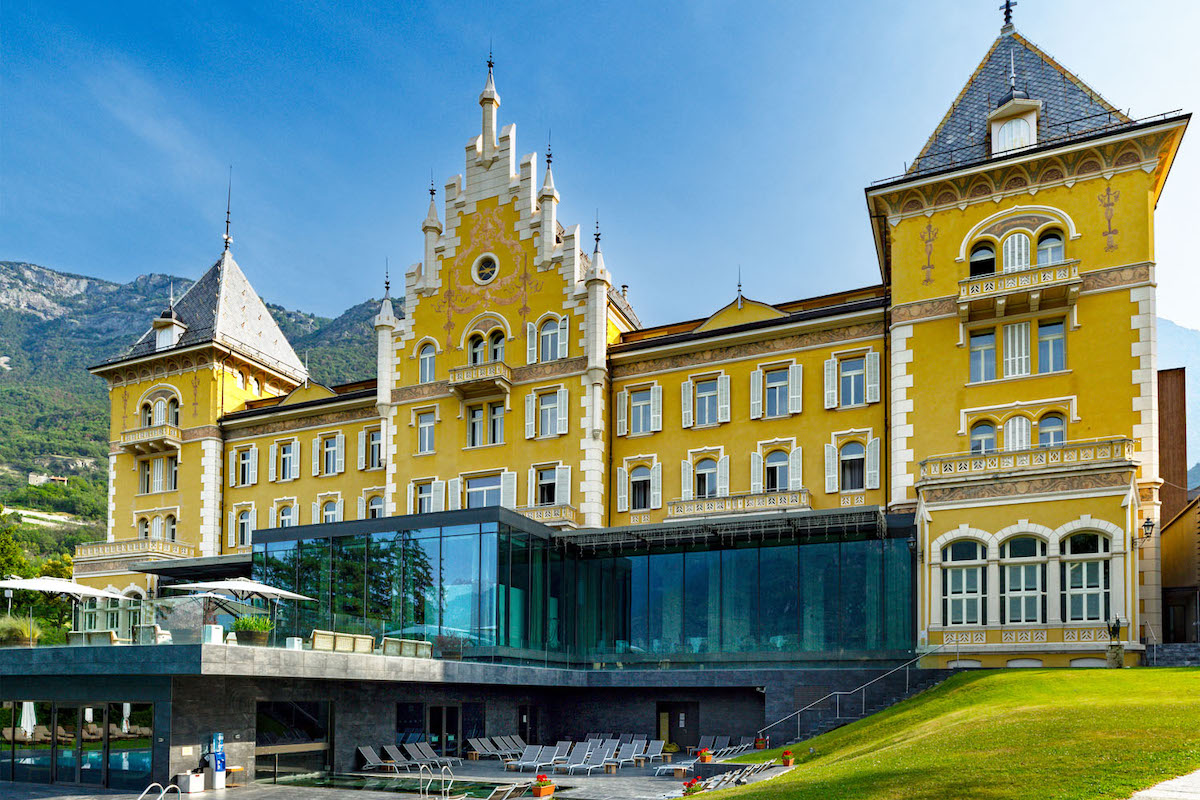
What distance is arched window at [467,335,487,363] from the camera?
4578cm

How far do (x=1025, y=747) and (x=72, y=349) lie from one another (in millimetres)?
157825

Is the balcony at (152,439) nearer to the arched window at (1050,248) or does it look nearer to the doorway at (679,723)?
the doorway at (679,723)

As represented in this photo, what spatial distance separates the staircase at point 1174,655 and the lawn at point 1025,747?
419cm

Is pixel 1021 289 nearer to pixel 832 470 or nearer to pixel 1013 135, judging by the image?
pixel 1013 135

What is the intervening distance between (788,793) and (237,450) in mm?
43090

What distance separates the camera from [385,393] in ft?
154

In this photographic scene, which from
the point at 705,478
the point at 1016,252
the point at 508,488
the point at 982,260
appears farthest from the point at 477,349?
the point at 1016,252

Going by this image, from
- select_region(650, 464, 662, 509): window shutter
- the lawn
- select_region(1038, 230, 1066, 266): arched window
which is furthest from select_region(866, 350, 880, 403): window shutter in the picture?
the lawn

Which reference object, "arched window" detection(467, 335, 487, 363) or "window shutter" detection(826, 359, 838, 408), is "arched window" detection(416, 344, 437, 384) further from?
"window shutter" detection(826, 359, 838, 408)

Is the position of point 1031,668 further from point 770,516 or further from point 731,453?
point 731,453

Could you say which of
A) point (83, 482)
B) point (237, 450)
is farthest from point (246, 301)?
point (83, 482)

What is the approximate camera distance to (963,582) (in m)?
32.6

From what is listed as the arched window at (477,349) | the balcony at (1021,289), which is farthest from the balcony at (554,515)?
the balcony at (1021,289)

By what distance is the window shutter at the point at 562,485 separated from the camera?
42438 millimetres
